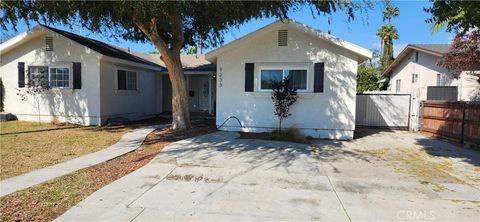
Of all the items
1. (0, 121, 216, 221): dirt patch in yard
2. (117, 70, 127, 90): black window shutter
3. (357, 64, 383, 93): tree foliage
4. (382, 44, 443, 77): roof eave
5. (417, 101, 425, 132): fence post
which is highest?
(382, 44, 443, 77): roof eave

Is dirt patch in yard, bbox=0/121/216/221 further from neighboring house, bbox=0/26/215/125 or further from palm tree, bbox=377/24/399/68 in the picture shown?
palm tree, bbox=377/24/399/68

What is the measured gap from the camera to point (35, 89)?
13398 millimetres

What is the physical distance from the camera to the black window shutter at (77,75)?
13.2 m

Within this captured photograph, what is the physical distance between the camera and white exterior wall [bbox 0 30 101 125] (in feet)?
43.3

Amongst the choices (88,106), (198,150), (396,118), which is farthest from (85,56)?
(396,118)

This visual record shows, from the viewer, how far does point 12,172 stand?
20.1ft

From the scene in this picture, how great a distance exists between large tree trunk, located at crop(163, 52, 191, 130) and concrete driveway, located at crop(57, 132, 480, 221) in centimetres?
299

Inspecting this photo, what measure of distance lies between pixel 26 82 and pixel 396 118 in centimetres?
1640

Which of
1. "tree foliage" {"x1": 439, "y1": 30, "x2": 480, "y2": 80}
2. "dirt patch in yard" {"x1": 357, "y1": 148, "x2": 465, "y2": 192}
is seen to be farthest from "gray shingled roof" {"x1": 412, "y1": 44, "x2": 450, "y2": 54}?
"dirt patch in yard" {"x1": 357, "y1": 148, "x2": 465, "y2": 192}

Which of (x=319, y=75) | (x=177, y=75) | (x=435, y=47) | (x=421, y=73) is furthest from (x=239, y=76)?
(x=421, y=73)

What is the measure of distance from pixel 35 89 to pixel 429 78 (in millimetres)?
19430

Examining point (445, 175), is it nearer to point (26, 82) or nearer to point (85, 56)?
point (85, 56)

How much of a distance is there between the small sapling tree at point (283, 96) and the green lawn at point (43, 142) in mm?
5450

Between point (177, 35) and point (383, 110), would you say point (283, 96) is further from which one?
point (383, 110)
